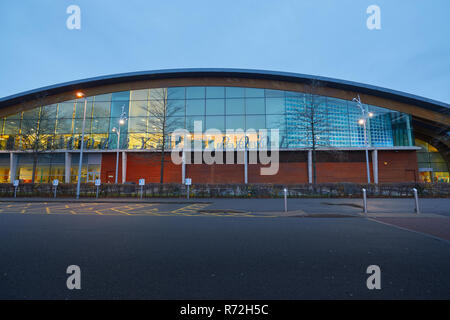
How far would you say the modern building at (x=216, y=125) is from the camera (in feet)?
91.8

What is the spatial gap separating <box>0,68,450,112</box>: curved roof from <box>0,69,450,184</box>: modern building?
141 mm

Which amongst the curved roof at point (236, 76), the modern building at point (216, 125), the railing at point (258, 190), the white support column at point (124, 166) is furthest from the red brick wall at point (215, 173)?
the curved roof at point (236, 76)

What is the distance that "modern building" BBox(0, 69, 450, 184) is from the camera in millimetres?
27984

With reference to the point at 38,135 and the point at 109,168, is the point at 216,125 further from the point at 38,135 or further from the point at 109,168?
the point at 38,135

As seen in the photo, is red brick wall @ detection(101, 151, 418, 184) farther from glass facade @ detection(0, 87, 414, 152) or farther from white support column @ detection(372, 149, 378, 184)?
glass facade @ detection(0, 87, 414, 152)

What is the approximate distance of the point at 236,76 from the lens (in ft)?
101

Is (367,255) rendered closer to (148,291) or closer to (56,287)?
(148,291)

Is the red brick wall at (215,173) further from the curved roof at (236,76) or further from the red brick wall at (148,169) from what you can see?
the curved roof at (236,76)

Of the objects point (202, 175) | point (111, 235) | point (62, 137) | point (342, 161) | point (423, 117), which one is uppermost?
point (423, 117)

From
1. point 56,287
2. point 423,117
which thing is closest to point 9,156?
point 56,287

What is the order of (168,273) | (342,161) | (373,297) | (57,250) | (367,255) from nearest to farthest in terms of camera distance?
(373,297) < (168,273) < (367,255) < (57,250) < (342,161)

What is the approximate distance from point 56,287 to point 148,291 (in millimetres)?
1308

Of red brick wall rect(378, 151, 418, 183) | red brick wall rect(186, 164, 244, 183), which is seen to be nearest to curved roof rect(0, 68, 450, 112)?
red brick wall rect(378, 151, 418, 183)

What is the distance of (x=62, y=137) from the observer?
1220 inches
